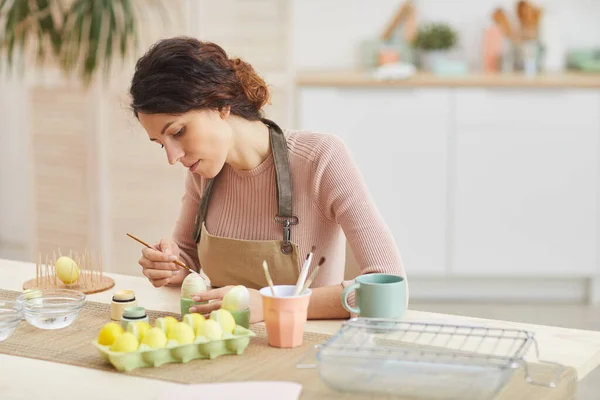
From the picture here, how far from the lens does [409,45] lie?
465 cm

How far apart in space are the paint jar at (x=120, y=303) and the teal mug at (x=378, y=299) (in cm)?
44

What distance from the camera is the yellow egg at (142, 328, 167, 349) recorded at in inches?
57.7

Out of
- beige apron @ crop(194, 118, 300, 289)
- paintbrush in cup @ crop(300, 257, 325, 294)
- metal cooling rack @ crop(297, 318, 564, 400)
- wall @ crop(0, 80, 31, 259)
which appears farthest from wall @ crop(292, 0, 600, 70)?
metal cooling rack @ crop(297, 318, 564, 400)

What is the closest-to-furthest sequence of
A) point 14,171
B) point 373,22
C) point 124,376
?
1. point 124,376
2. point 373,22
3. point 14,171

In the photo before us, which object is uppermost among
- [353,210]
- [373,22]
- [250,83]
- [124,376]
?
[373,22]

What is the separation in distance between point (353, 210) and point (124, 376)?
69cm

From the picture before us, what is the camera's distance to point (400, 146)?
432cm

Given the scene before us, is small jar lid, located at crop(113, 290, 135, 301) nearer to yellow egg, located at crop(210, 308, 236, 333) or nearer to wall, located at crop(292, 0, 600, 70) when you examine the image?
yellow egg, located at crop(210, 308, 236, 333)

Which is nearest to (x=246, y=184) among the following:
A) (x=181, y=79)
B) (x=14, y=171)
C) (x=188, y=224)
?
(x=188, y=224)

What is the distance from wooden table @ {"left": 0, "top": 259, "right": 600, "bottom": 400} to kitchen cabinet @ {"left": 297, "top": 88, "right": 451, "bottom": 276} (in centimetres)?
252

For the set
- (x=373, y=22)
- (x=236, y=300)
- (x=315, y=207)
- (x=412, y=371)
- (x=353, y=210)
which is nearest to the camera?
(x=412, y=371)

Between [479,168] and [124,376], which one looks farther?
[479,168]

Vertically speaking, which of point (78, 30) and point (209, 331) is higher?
point (78, 30)

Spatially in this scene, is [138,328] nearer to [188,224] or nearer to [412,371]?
[412,371]
